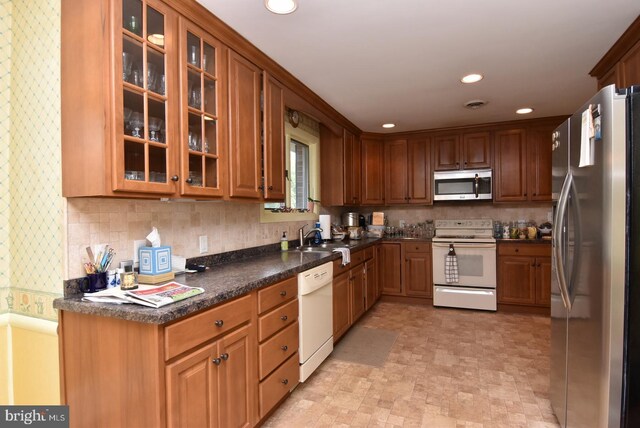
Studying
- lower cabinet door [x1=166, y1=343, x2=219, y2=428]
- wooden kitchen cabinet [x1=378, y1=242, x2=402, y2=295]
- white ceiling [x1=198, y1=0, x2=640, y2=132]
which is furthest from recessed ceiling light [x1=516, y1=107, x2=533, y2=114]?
lower cabinet door [x1=166, y1=343, x2=219, y2=428]

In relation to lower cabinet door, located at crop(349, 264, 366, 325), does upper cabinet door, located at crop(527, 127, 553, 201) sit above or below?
above

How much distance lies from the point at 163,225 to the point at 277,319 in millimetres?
886

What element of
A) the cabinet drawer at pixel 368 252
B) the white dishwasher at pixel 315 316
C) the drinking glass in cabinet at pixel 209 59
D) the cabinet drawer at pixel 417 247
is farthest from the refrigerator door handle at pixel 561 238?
the cabinet drawer at pixel 417 247

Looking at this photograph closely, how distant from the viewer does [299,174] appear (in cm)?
389

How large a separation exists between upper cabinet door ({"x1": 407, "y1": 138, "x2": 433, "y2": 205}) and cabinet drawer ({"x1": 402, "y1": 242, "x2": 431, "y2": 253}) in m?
0.61

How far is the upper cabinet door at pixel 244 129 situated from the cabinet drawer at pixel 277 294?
62 centimetres

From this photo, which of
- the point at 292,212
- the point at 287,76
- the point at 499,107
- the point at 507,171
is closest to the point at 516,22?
the point at 287,76

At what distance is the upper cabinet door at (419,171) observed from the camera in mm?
4691

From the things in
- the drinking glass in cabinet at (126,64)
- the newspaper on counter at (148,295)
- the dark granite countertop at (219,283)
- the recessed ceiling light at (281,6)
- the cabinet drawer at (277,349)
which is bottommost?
the cabinet drawer at (277,349)

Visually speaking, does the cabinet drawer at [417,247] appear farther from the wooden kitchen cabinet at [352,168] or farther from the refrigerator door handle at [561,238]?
the refrigerator door handle at [561,238]

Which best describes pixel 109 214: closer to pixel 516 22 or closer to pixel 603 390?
pixel 603 390

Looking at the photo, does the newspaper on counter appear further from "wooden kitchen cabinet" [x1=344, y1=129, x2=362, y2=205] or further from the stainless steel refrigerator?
"wooden kitchen cabinet" [x1=344, y1=129, x2=362, y2=205]

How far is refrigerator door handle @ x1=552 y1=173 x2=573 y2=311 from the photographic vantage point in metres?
1.74

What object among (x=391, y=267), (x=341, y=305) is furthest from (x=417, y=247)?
(x=341, y=305)
